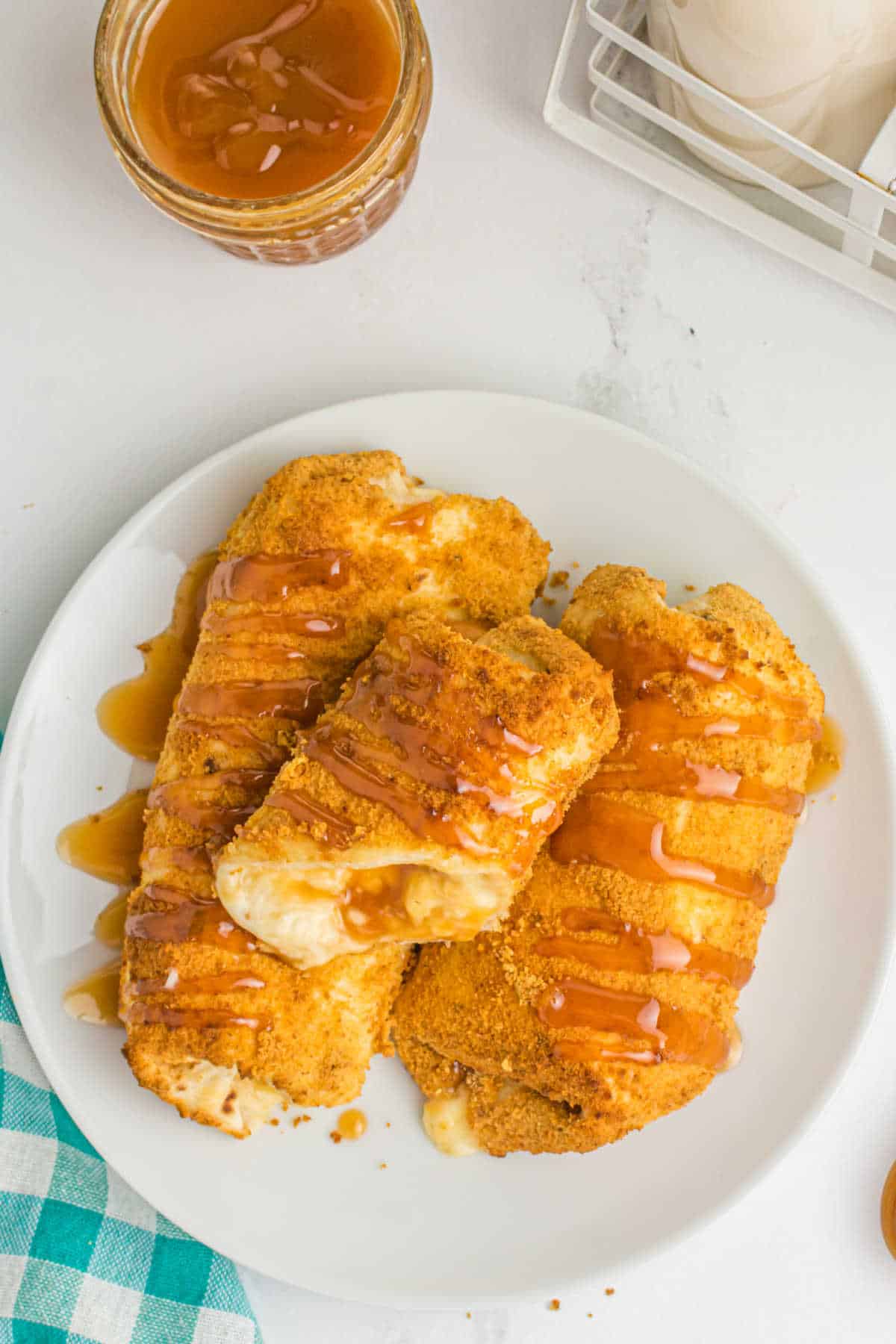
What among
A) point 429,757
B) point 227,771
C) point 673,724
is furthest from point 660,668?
point 227,771

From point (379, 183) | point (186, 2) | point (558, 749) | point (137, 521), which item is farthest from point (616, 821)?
point (186, 2)

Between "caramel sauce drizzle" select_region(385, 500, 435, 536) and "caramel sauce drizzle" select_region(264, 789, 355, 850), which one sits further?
"caramel sauce drizzle" select_region(385, 500, 435, 536)

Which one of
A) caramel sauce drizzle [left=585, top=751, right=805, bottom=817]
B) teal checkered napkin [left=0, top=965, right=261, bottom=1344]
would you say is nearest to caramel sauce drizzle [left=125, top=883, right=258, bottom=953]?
teal checkered napkin [left=0, top=965, right=261, bottom=1344]

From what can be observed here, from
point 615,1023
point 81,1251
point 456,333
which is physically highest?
point 456,333

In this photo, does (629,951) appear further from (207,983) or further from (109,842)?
(109,842)

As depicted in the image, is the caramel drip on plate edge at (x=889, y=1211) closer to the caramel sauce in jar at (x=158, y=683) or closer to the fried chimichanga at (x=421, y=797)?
the fried chimichanga at (x=421, y=797)

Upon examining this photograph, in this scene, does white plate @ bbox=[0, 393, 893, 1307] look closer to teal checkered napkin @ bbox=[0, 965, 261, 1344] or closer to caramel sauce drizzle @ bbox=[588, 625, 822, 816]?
teal checkered napkin @ bbox=[0, 965, 261, 1344]

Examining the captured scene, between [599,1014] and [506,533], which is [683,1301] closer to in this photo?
[599,1014]
